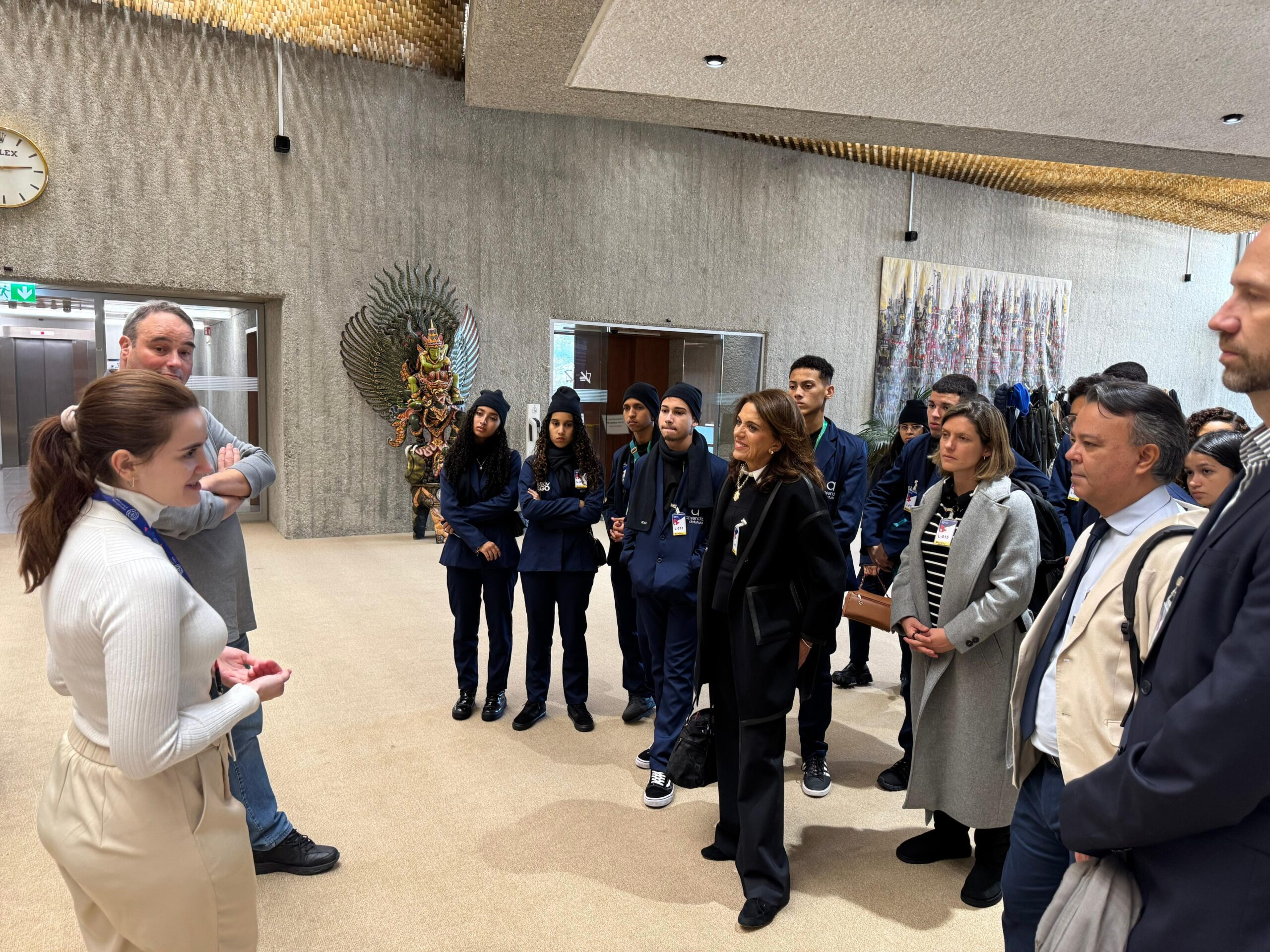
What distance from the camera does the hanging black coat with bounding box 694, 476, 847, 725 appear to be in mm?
2453

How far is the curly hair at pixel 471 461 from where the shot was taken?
391cm

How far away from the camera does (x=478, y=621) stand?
392cm

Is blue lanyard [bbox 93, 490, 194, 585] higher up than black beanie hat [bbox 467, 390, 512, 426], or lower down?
lower down

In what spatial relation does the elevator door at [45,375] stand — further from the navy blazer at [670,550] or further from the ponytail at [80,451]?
the ponytail at [80,451]

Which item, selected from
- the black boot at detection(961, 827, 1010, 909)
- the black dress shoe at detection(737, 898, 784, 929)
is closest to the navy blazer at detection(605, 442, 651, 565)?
the black dress shoe at detection(737, 898, 784, 929)

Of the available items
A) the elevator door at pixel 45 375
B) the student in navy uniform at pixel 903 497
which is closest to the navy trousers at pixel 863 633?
the student in navy uniform at pixel 903 497

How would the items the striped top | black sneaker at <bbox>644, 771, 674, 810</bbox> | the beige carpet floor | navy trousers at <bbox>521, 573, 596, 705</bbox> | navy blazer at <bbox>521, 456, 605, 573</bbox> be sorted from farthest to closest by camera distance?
1. navy trousers at <bbox>521, 573, 596, 705</bbox>
2. navy blazer at <bbox>521, 456, 605, 573</bbox>
3. black sneaker at <bbox>644, 771, 674, 810</bbox>
4. the striped top
5. the beige carpet floor

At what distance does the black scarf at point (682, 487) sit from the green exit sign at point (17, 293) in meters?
6.74

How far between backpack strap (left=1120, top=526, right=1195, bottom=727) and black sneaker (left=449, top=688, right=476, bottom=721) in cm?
307

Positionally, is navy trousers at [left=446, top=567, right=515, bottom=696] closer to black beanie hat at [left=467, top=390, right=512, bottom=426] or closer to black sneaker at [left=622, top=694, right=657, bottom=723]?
black sneaker at [left=622, top=694, right=657, bottom=723]

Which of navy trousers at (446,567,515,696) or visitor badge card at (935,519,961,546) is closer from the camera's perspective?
visitor badge card at (935,519,961,546)

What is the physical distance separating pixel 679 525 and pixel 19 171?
270 inches

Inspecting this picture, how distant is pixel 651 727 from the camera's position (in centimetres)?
389

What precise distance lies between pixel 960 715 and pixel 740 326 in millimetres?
8202
